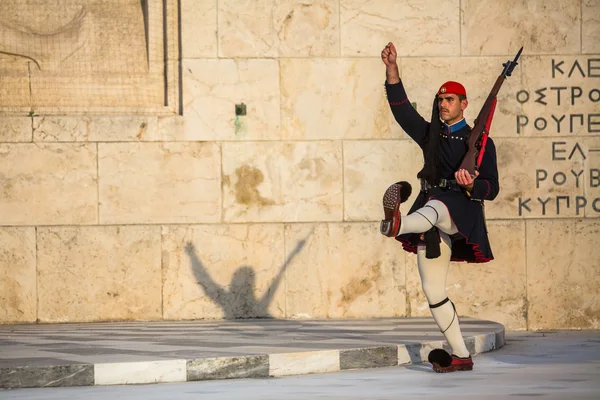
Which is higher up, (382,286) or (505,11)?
(505,11)

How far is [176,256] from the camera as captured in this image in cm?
1223

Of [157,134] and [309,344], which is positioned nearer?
[309,344]

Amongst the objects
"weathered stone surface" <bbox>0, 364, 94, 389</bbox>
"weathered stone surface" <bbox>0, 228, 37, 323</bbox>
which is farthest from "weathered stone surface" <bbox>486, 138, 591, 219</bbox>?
"weathered stone surface" <bbox>0, 364, 94, 389</bbox>

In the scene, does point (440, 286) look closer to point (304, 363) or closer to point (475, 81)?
point (304, 363)

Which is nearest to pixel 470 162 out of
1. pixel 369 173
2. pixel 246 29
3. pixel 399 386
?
pixel 399 386

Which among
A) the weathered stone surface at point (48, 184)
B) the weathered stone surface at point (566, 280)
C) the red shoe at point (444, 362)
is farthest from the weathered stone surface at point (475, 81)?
the red shoe at point (444, 362)

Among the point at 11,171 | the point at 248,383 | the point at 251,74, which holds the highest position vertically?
the point at 251,74

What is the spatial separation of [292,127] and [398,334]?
295cm

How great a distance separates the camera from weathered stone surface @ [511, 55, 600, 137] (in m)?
12.3

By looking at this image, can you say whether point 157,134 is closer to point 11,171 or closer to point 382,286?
point 11,171

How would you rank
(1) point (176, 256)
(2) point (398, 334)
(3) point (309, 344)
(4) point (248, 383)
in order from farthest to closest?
(1) point (176, 256)
(2) point (398, 334)
(3) point (309, 344)
(4) point (248, 383)

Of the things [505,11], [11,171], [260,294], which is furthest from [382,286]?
[11,171]

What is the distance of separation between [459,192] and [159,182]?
15.3 ft

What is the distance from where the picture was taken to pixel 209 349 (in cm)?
889
